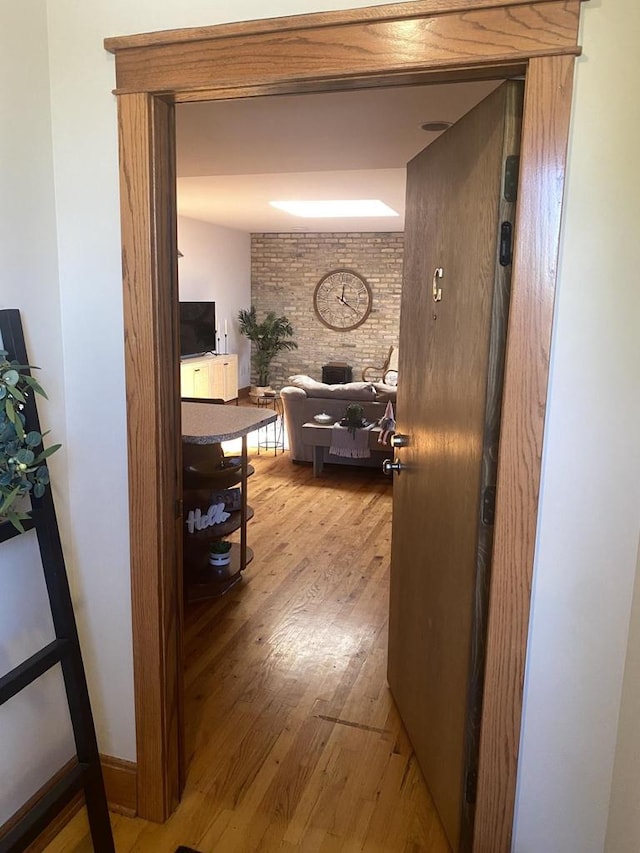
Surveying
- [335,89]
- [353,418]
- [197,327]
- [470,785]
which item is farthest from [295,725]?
[197,327]

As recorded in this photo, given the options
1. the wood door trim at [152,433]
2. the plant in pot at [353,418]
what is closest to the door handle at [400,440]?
the wood door trim at [152,433]

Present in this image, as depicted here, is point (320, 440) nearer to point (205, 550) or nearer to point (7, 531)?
point (205, 550)

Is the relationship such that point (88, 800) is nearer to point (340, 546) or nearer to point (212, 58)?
point (212, 58)

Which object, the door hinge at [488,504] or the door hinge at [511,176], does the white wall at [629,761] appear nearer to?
the door hinge at [488,504]

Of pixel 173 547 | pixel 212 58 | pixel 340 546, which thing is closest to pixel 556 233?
pixel 212 58

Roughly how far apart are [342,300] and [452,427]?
8.11 m

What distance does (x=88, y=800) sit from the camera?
5.46 ft

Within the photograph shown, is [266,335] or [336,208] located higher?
[336,208]

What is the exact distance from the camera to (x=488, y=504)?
1533 millimetres

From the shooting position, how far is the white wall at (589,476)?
129cm

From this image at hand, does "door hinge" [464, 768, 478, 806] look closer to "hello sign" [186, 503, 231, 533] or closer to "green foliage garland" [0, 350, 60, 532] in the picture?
"green foliage garland" [0, 350, 60, 532]

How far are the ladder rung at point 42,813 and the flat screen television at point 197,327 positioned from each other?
6.95 m

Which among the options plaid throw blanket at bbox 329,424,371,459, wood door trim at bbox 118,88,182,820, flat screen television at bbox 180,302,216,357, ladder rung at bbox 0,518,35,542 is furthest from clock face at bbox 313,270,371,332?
ladder rung at bbox 0,518,35,542

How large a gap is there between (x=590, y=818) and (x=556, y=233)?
137 centimetres
